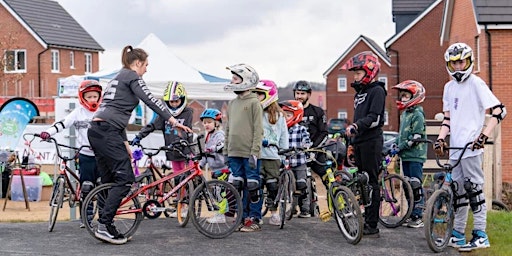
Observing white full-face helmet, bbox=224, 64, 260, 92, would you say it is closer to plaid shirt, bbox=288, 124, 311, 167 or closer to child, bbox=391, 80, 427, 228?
plaid shirt, bbox=288, 124, 311, 167

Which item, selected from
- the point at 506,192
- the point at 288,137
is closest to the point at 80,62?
the point at 506,192

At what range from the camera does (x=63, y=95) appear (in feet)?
84.5

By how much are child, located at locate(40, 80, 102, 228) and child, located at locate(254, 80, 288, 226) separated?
212 cm

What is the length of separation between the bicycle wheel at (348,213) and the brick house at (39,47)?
5081cm

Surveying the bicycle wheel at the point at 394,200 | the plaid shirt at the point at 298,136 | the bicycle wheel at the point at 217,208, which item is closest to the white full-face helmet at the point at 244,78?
the bicycle wheel at the point at 217,208

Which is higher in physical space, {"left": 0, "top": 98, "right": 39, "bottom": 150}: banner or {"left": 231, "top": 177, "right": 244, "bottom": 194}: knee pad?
{"left": 0, "top": 98, "right": 39, "bottom": 150}: banner

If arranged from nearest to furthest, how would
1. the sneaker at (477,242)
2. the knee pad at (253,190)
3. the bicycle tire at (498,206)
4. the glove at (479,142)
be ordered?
the glove at (479,142) < the sneaker at (477,242) < the knee pad at (253,190) < the bicycle tire at (498,206)

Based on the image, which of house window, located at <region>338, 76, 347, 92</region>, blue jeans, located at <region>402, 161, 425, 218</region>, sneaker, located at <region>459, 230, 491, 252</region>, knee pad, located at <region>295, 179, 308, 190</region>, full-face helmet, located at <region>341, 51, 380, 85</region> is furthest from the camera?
house window, located at <region>338, 76, 347, 92</region>

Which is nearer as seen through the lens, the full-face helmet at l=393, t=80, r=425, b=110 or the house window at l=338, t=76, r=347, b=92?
the full-face helmet at l=393, t=80, r=425, b=110

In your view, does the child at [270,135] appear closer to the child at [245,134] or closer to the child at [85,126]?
the child at [245,134]

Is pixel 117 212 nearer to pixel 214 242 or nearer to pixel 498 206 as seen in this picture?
pixel 214 242

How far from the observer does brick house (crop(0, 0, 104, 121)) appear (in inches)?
2379

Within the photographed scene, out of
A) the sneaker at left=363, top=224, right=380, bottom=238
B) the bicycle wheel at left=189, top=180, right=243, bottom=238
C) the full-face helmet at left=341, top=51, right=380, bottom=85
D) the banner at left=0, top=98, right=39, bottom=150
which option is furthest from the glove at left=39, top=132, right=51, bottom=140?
the banner at left=0, top=98, right=39, bottom=150

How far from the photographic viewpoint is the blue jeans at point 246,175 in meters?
10.8
